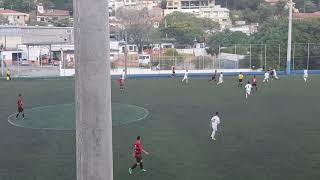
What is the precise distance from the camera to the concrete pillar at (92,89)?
197 inches

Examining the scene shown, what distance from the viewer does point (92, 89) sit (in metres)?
5.11

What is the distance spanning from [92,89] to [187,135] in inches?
540

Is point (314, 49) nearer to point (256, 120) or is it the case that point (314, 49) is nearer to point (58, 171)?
point (256, 120)

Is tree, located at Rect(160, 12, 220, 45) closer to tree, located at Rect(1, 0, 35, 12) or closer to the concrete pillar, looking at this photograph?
tree, located at Rect(1, 0, 35, 12)

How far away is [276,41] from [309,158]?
120ft

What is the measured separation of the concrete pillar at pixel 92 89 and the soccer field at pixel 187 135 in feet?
26.9

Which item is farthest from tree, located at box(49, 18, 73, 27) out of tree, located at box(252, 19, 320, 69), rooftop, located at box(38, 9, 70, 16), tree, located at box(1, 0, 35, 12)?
tree, located at box(252, 19, 320, 69)

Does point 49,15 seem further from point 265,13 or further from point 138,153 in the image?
point 138,153

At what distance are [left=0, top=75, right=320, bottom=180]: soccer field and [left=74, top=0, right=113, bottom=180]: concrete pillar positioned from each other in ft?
26.9

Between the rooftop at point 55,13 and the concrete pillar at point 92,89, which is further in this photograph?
the rooftop at point 55,13

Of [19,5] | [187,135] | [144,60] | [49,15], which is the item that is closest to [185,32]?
[144,60]

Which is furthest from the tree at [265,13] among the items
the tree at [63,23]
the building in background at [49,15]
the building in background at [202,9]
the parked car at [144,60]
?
the building in background at [49,15]

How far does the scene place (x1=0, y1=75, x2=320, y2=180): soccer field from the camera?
13891 millimetres

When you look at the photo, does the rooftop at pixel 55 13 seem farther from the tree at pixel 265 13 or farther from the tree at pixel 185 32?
the tree at pixel 265 13
